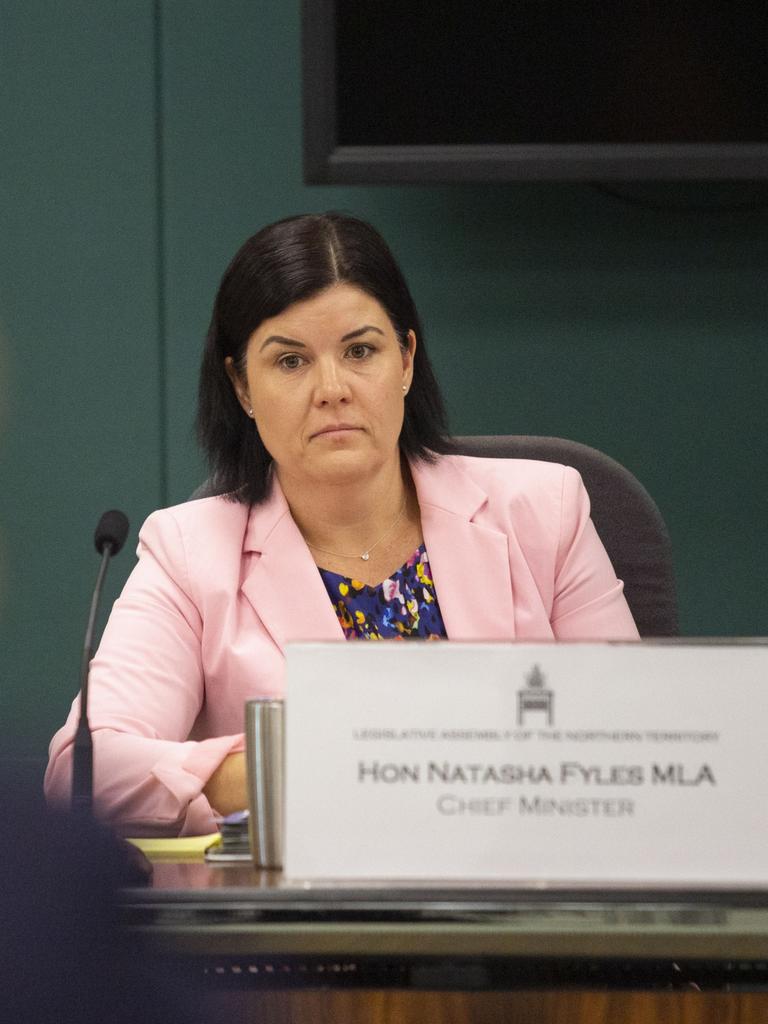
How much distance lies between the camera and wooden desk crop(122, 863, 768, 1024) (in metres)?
0.94

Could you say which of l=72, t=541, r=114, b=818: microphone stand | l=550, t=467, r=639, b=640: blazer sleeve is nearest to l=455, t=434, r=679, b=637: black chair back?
l=550, t=467, r=639, b=640: blazer sleeve

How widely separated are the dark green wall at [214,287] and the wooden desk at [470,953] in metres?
2.05

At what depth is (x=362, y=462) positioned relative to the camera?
6.07 ft

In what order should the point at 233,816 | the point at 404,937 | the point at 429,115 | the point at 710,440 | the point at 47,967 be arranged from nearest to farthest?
1. the point at 47,967
2. the point at 404,937
3. the point at 233,816
4. the point at 429,115
5. the point at 710,440

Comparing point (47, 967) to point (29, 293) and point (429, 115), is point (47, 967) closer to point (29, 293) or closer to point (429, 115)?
point (429, 115)

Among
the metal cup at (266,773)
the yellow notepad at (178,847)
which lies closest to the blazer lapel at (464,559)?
the yellow notepad at (178,847)

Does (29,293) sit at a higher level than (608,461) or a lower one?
higher

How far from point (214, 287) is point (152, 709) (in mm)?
1502

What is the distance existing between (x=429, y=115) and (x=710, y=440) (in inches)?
35.3

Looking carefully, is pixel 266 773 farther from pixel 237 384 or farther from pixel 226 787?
pixel 237 384

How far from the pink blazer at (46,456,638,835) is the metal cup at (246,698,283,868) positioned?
21.9 inches

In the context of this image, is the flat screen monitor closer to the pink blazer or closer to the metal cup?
the pink blazer

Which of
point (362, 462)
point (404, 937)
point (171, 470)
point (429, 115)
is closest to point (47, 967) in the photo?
point (404, 937)

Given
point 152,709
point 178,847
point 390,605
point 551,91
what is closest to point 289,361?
point 390,605
